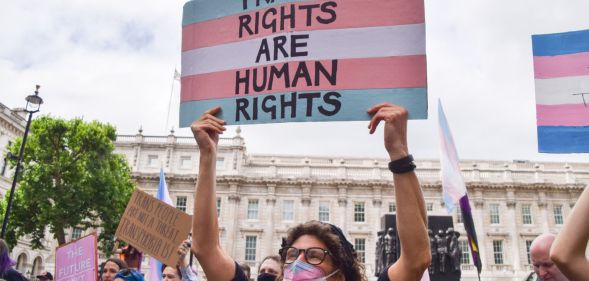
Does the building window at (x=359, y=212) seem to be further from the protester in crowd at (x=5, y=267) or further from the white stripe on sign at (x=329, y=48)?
the white stripe on sign at (x=329, y=48)

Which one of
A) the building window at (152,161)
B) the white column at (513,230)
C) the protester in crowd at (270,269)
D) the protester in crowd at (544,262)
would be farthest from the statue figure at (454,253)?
the building window at (152,161)

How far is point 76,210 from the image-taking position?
24.0 metres

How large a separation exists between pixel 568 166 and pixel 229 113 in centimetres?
4576

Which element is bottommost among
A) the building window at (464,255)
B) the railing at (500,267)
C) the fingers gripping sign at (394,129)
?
the railing at (500,267)

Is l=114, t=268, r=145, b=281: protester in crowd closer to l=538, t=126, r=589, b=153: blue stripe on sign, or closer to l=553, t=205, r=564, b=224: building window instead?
l=538, t=126, r=589, b=153: blue stripe on sign

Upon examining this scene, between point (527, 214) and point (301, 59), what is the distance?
41697 millimetres

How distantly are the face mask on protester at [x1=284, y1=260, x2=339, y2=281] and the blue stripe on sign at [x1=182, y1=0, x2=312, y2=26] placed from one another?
1.79 meters

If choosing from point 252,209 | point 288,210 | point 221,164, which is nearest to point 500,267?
point 288,210

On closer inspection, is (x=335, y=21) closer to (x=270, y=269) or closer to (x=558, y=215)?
(x=270, y=269)

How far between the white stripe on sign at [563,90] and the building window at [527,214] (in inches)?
1546

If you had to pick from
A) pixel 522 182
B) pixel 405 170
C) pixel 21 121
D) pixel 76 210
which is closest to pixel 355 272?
pixel 405 170

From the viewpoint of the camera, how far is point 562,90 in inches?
160

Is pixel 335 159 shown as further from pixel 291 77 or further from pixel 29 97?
pixel 291 77

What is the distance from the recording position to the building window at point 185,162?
4024 centimetres
